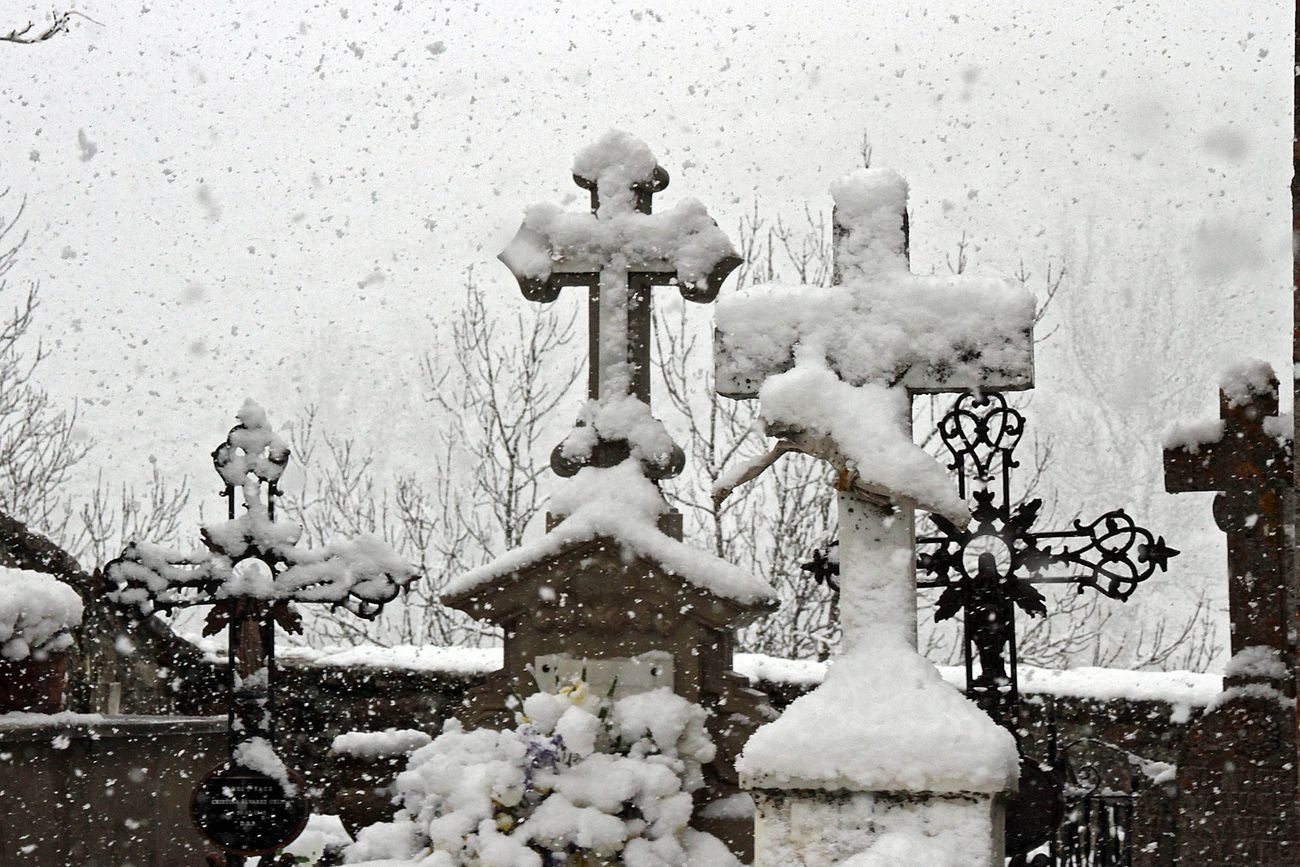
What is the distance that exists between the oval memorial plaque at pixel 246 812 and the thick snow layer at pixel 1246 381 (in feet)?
15.2

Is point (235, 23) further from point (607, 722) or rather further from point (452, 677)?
point (607, 722)

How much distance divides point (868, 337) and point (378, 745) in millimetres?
3831

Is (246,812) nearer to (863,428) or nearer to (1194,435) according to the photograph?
(863,428)

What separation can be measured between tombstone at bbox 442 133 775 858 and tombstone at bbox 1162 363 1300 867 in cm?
Result: 214

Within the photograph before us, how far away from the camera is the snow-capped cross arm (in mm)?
6793

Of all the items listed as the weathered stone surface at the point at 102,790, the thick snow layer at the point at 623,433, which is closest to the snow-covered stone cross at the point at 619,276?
the thick snow layer at the point at 623,433

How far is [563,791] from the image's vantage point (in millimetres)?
5719

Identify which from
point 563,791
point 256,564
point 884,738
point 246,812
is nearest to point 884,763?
point 884,738

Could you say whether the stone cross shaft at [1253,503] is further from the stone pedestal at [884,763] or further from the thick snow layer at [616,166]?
the stone pedestal at [884,763]

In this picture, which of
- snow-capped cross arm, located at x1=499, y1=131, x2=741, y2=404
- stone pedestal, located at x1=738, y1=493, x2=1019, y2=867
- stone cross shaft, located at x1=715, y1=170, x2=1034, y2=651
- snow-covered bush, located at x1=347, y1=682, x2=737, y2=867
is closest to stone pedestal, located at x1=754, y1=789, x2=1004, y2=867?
stone pedestal, located at x1=738, y1=493, x2=1019, y2=867

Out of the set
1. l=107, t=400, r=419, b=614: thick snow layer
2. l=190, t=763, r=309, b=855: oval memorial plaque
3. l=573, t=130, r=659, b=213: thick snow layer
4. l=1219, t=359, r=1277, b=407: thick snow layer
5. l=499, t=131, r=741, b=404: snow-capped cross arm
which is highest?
l=573, t=130, r=659, b=213: thick snow layer

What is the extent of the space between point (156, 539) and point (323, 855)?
12.0 metres

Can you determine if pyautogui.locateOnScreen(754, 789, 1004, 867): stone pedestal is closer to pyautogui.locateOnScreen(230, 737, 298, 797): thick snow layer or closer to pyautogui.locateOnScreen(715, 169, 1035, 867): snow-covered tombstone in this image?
pyautogui.locateOnScreen(715, 169, 1035, 867): snow-covered tombstone

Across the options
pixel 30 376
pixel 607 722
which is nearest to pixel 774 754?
pixel 607 722
